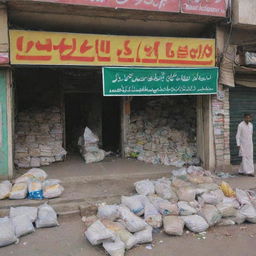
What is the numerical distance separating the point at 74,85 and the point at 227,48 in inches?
172

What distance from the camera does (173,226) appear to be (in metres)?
4.38

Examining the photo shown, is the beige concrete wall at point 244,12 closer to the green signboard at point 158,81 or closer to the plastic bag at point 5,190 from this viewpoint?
the green signboard at point 158,81

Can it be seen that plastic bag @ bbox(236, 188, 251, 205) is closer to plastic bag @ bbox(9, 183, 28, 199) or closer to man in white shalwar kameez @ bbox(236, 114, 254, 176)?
man in white shalwar kameez @ bbox(236, 114, 254, 176)

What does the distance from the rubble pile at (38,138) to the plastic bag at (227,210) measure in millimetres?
4755

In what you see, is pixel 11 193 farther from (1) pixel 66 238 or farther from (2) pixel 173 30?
(2) pixel 173 30

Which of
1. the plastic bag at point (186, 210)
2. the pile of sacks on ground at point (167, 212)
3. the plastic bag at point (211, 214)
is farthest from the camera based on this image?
the plastic bag at point (186, 210)

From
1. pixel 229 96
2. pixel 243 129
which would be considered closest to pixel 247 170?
pixel 243 129

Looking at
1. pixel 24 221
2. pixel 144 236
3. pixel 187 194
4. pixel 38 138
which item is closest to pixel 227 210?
pixel 187 194

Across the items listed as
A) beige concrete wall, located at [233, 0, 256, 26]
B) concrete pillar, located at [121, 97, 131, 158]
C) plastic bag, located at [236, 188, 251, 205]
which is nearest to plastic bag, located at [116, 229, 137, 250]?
plastic bag, located at [236, 188, 251, 205]

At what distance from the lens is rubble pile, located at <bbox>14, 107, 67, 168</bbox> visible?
307 inches

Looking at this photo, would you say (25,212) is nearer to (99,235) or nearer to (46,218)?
(46,218)

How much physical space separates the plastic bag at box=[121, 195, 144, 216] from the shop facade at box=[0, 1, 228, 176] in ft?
8.09

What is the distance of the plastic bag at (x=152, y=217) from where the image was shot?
454cm

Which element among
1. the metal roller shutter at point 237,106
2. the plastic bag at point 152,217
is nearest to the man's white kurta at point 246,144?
the metal roller shutter at point 237,106
